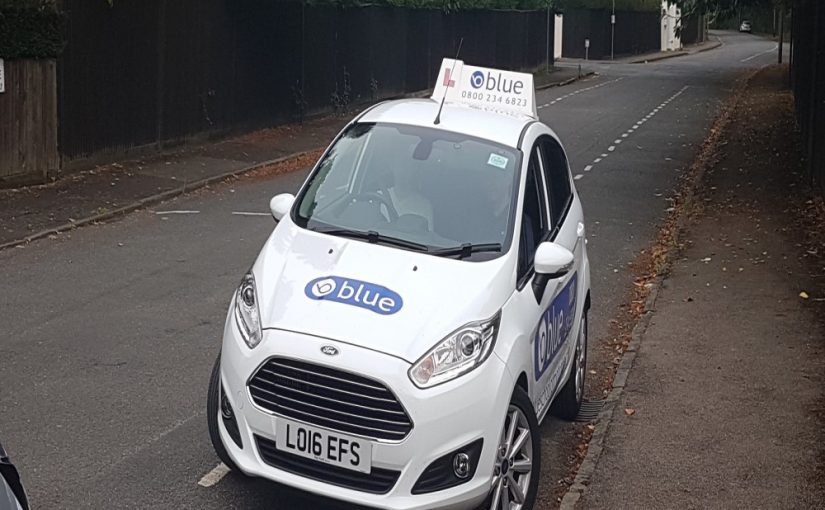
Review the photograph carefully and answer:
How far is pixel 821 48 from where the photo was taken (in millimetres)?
18000

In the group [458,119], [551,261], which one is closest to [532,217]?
[551,261]

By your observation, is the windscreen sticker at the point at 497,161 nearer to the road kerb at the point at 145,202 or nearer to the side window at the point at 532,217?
the side window at the point at 532,217

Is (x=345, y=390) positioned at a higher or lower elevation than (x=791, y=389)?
higher

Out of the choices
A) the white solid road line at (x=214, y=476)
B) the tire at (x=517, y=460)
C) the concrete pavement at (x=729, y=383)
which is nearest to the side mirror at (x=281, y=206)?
the white solid road line at (x=214, y=476)

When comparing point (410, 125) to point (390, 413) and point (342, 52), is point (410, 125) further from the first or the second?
point (342, 52)

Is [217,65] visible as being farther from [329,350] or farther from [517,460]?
[329,350]

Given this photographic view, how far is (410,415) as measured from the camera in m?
5.21

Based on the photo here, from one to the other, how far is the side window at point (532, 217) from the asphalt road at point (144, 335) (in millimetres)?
1316

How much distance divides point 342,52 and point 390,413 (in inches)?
922

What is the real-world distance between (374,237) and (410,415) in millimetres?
1314

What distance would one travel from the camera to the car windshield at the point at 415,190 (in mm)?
6348

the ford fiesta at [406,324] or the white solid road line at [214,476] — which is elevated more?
the ford fiesta at [406,324]

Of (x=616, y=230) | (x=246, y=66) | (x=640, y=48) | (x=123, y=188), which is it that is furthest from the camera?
(x=640, y=48)

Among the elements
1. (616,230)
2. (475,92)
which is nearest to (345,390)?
(475,92)
